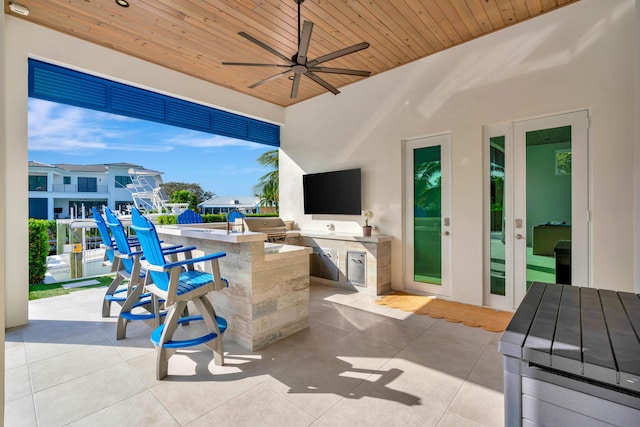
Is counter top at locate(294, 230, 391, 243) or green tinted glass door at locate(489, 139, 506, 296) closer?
green tinted glass door at locate(489, 139, 506, 296)

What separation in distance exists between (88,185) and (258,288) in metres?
18.4

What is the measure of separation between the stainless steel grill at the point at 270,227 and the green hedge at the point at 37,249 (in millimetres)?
3014

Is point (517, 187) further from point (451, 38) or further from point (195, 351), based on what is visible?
point (195, 351)

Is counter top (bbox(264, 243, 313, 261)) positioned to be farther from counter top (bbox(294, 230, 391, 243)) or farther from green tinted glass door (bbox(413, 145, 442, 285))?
green tinted glass door (bbox(413, 145, 442, 285))

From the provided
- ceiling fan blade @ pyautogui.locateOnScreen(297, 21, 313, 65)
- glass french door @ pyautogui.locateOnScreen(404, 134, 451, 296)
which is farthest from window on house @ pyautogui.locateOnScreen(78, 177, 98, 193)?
glass french door @ pyautogui.locateOnScreen(404, 134, 451, 296)

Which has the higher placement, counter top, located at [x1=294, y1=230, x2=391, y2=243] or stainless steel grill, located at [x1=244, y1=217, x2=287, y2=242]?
stainless steel grill, located at [x1=244, y1=217, x2=287, y2=242]

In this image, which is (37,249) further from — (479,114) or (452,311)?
(479,114)

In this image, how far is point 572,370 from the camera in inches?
35.9

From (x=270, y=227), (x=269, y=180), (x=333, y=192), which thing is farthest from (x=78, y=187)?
(x=333, y=192)

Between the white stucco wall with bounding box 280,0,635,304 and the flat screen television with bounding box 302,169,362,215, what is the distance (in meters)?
0.16

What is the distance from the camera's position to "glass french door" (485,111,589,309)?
10.3 feet

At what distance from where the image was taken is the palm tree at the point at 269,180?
11.7 m

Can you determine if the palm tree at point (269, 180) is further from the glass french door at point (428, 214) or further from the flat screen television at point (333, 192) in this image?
the glass french door at point (428, 214)

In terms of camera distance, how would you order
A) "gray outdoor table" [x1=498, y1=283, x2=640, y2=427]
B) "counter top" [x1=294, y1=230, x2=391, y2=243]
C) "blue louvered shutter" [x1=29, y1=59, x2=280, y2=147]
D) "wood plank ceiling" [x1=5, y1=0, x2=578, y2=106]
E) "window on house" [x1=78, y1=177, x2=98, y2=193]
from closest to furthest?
"gray outdoor table" [x1=498, y1=283, x2=640, y2=427] → "wood plank ceiling" [x1=5, y1=0, x2=578, y2=106] → "blue louvered shutter" [x1=29, y1=59, x2=280, y2=147] → "counter top" [x1=294, y1=230, x2=391, y2=243] → "window on house" [x1=78, y1=177, x2=98, y2=193]
